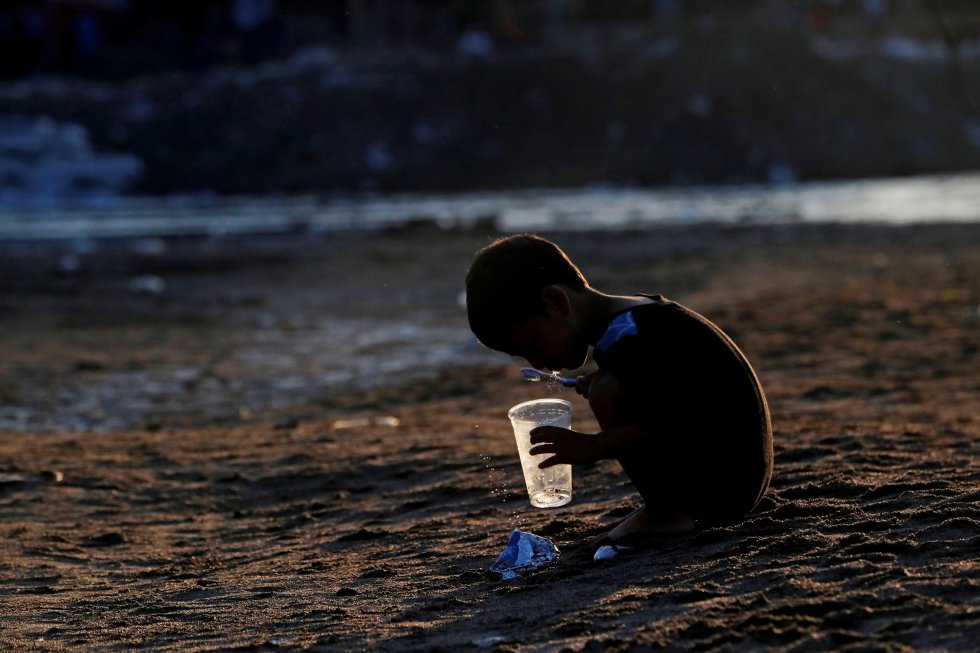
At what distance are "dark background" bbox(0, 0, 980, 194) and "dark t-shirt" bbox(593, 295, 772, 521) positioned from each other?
34.7 metres

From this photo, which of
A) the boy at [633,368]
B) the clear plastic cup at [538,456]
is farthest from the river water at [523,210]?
the boy at [633,368]

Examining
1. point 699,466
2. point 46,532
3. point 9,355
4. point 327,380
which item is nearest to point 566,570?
point 699,466

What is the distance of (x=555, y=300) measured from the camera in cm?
345

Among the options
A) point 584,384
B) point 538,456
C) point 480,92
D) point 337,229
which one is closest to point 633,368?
point 584,384

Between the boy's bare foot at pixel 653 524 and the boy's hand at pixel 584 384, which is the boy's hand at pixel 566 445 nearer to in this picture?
the boy's hand at pixel 584 384

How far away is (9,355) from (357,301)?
14.2 ft

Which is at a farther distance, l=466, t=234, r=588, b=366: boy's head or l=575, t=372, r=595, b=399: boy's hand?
l=575, t=372, r=595, b=399: boy's hand

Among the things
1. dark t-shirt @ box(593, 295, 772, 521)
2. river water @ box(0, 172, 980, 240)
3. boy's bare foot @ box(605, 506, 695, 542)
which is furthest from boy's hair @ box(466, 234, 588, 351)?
river water @ box(0, 172, 980, 240)

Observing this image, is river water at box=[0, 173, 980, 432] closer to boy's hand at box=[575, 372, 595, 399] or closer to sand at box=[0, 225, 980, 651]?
sand at box=[0, 225, 980, 651]

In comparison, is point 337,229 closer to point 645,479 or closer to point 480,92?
point 645,479

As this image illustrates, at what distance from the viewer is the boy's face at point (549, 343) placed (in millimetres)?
3469

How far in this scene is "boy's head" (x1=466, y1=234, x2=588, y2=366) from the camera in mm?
3416

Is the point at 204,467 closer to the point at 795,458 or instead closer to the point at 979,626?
the point at 795,458

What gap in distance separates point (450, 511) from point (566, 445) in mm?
1586
